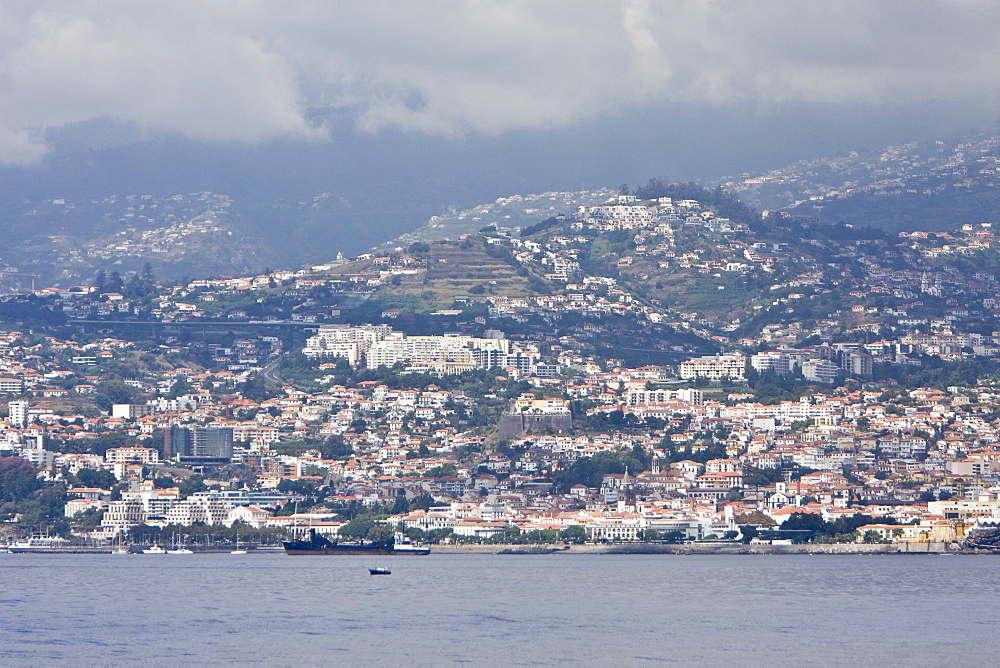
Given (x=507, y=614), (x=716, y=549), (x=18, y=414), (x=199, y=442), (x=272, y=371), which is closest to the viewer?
(x=507, y=614)

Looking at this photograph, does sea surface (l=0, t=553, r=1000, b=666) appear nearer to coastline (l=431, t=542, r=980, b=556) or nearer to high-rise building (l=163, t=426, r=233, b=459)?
coastline (l=431, t=542, r=980, b=556)

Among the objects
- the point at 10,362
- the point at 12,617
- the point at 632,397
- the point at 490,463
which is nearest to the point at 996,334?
the point at 632,397

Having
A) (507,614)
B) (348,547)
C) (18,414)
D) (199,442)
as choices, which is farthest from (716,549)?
(18,414)

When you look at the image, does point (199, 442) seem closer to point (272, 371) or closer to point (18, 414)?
point (18, 414)

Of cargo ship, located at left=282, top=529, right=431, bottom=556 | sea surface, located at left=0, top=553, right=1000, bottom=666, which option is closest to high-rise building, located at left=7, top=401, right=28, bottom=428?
cargo ship, located at left=282, top=529, right=431, bottom=556

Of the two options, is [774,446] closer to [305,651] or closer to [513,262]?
[513,262]

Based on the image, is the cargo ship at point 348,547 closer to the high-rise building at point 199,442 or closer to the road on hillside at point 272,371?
the high-rise building at point 199,442

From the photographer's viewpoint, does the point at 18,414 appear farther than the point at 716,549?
Yes
